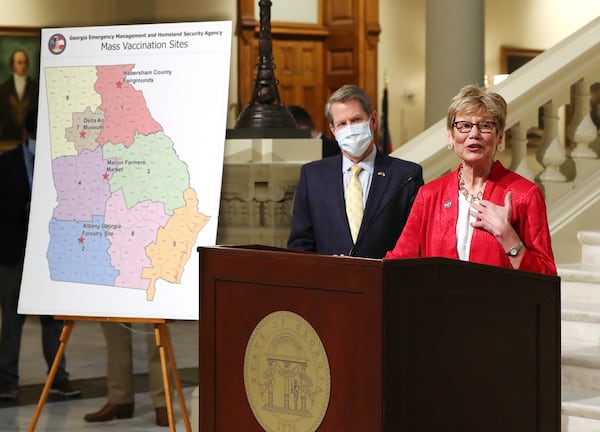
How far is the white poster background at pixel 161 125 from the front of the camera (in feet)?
17.2

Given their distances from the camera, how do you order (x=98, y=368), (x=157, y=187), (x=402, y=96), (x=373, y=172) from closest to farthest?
1. (x=373, y=172)
2. (x=157, y=187)
3. (x=98, y=368)
4. (x=402, y=96)

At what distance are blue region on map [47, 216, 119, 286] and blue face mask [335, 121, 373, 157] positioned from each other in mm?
1448

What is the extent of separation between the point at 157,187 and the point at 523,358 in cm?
234

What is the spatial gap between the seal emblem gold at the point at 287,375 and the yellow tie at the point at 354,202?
50.4 inches

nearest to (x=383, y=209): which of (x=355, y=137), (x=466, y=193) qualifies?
(x=355, y=137)

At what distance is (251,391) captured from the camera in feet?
11.0

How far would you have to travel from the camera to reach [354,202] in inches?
182

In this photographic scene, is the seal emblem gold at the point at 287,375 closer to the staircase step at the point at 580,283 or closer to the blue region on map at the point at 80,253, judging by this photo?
the blue region on map at the point at 80,253

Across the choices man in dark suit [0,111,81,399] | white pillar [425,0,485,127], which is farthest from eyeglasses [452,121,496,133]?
white pillar [425,0,485,127]

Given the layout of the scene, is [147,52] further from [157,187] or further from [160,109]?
[157,187]

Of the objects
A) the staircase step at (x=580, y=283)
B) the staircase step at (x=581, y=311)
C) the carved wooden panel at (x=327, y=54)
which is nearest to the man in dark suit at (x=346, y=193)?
the staircase step at (x=581, y=311)

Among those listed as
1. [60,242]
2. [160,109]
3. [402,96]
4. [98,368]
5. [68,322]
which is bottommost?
[98,368]

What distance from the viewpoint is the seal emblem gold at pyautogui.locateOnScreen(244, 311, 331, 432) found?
3.22m

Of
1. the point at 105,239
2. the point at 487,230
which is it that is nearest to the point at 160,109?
the point at 105,239
